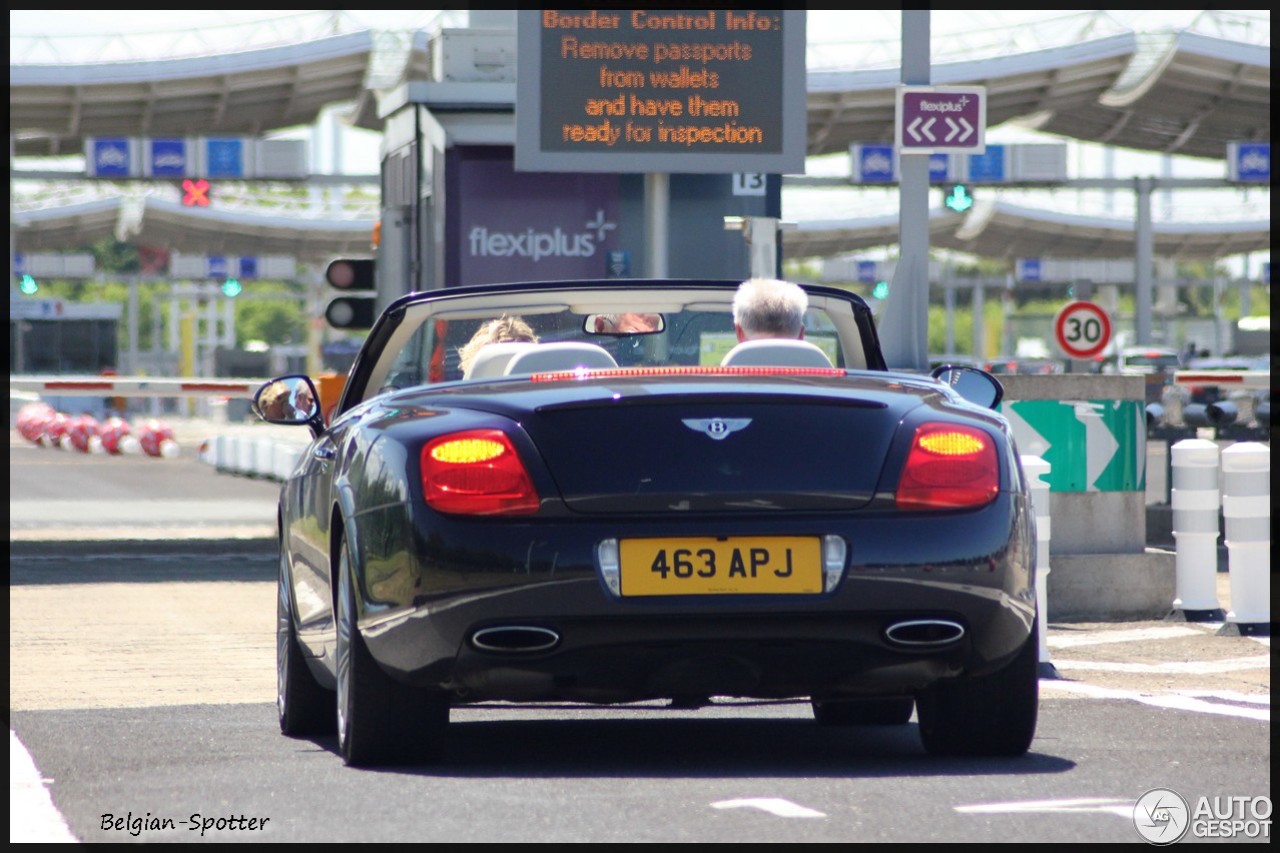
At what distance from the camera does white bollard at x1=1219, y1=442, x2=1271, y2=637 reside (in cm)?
1055

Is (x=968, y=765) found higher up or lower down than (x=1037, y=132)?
lower down

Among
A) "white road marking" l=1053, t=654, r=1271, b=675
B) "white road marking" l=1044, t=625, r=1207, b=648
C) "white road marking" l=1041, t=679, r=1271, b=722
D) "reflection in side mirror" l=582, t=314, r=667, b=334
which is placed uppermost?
"reflection in side mirror" l=582, t=314, r=667, b=334

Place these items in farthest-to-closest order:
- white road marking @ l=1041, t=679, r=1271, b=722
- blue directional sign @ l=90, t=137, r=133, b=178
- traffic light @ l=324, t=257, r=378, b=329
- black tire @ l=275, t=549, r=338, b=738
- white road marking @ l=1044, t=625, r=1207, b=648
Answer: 1. blue directional sign @ l=90, t=137, r=133, b=178
2. traffic light @ l=324, t=257, r=378, b=329
3. white road marking @ l=1044, t=625, r=1207, b=648
4. white road marking @ l=1041, t=679, r=1271, b=722
5. black tire @ l=275, t=549, r=338, b=738

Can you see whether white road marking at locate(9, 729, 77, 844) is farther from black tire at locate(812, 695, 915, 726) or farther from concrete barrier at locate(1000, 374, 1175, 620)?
concrete barrier at locate(1000, 374, 1175, 620)

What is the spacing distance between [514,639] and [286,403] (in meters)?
1.92

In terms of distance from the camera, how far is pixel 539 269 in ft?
63.6

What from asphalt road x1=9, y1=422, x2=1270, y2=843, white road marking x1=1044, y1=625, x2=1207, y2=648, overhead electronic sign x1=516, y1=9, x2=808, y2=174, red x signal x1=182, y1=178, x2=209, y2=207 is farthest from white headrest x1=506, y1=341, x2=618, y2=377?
red x signal x1=182, y1=178, x2=209, y2=207

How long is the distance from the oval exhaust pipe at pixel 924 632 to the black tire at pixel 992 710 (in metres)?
0.31

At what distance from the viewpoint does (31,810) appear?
214 inches

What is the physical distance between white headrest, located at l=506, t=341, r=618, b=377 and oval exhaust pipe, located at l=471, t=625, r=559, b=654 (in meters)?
0.86

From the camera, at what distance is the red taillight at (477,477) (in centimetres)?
568

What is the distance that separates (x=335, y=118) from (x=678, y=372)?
155 ft

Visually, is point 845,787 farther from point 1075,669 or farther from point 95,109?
point 95,109

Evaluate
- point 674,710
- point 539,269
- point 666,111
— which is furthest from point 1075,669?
point 539,269
